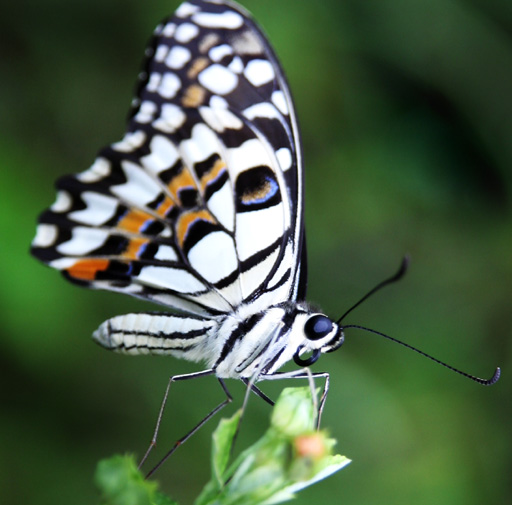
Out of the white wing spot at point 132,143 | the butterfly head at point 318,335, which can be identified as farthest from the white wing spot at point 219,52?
the butterfly head at point 318,335

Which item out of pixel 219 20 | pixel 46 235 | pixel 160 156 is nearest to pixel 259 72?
pixel 219 20

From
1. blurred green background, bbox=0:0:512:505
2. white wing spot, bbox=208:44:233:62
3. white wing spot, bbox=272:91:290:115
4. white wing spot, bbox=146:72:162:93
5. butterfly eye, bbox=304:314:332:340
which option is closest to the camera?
butterfly eye, bbox=304:314:332:340

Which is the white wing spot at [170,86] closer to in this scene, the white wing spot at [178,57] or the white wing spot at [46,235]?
the white wing spot at [178,57]

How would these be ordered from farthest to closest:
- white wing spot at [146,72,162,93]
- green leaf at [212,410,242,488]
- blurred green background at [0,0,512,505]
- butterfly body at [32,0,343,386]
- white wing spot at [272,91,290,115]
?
1. blurred green background at [0,0,512,505]
2. white wing spot at [146,72,162,93]
3. white wing spot at [272,91,290,115]
4. butterfly body at [32,0,343,386]
5. green leaf at [212,410,242,488]

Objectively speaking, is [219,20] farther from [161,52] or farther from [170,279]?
[170,279]

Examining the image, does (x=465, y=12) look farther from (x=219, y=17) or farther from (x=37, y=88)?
(x=37, y=88)

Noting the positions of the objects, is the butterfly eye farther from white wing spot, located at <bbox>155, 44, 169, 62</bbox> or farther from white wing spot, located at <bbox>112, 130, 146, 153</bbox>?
white wing spot, located at <bbox>155, 44, 169, 62</bbox>

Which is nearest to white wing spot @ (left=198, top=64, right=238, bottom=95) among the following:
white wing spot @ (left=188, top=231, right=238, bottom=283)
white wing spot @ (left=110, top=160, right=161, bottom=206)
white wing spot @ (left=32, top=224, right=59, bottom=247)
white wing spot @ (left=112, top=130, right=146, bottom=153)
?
white wing spot @ (left=112, top=130, right=146, bottom=153)
